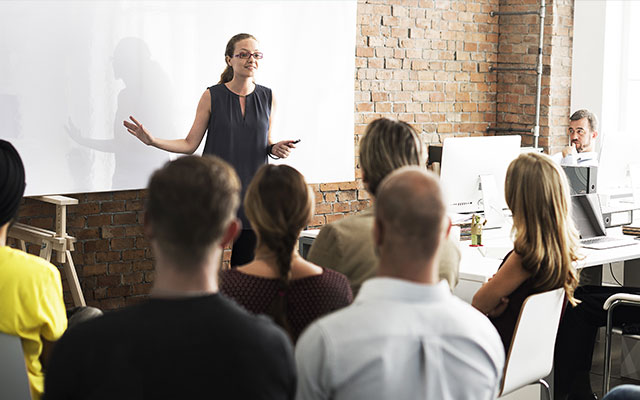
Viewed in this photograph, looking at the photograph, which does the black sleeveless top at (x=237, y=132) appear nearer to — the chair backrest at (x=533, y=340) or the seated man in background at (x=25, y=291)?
the chair backrest at (x=533, y=340)

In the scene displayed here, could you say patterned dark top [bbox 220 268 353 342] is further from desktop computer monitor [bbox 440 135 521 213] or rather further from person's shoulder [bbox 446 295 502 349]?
desktop computer monitor [bbox 440 135 521 213]

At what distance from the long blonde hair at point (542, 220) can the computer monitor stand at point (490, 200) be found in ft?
4.13

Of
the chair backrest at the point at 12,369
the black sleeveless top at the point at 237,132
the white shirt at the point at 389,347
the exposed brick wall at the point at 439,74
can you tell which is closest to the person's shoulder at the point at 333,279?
the white shirt at the point at 389,347

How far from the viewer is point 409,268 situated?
1441 mm

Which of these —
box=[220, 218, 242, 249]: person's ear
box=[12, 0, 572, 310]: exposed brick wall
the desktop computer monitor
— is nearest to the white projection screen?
box=[12, 0, 572, 310]: exposed brick wall

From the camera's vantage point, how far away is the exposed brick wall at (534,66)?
21.8 feet

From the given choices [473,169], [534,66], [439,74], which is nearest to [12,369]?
[473,169]

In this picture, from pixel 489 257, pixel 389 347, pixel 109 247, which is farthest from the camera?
pixel 109 247

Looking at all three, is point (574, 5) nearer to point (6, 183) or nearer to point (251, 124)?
point (251, 124)

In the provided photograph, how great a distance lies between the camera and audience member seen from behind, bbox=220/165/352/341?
6.36 ft

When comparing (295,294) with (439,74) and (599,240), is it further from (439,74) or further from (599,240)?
(439,74)

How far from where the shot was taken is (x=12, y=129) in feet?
13.0

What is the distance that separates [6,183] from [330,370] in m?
1.09

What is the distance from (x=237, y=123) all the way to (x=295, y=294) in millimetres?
2255
